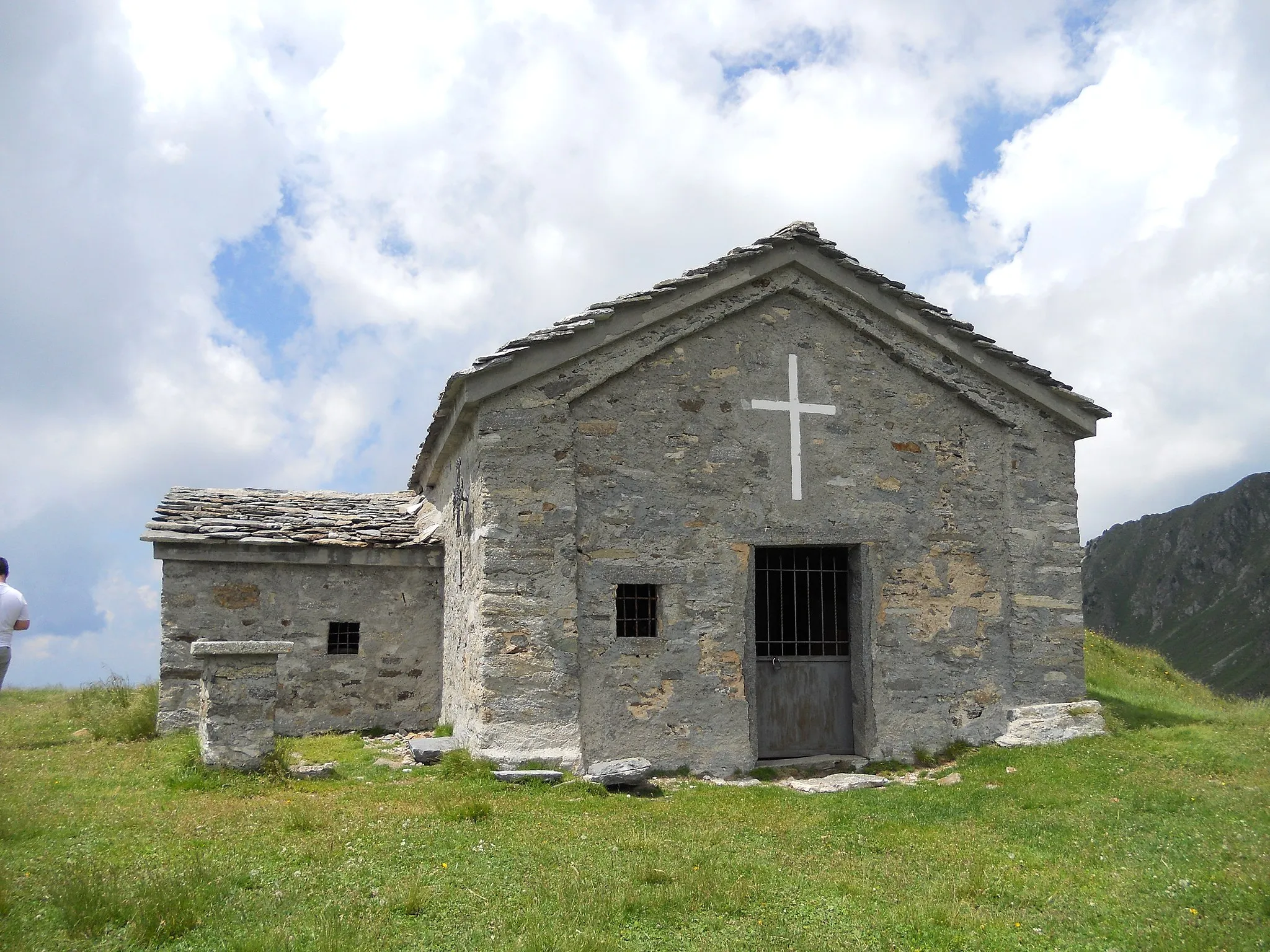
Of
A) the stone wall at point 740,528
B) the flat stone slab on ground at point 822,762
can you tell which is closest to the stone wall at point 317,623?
the stone wall at point 740,528

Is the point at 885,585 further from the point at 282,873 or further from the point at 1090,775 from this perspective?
the point at 282,873

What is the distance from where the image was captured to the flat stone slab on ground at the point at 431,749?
950 centimetres

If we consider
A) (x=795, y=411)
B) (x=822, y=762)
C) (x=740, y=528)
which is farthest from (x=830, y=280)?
(x=822, y=762)

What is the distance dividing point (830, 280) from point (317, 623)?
7.69 metres

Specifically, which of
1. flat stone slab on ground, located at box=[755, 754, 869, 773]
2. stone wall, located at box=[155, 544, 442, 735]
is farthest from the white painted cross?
stone wall, located at box=[155, 544, 442, 735]

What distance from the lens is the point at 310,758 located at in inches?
388

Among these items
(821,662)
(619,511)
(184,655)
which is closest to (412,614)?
(184,655)

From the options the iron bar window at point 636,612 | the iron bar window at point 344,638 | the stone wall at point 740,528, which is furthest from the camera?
the iron bar window at point 344,638

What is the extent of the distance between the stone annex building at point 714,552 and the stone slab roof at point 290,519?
73mm

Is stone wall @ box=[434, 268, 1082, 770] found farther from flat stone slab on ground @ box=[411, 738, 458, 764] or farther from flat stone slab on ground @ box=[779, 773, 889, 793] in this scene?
flat stone slab on ground @ box=[779, 773, 889, 793]

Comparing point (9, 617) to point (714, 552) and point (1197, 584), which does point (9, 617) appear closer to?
point (714, 552)

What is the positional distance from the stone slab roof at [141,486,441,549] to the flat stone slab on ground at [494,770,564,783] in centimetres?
454

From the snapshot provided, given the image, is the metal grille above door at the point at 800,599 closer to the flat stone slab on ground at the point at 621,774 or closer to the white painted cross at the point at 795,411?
the white painted cross at the point at 795,411

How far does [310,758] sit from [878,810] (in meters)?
5.81
